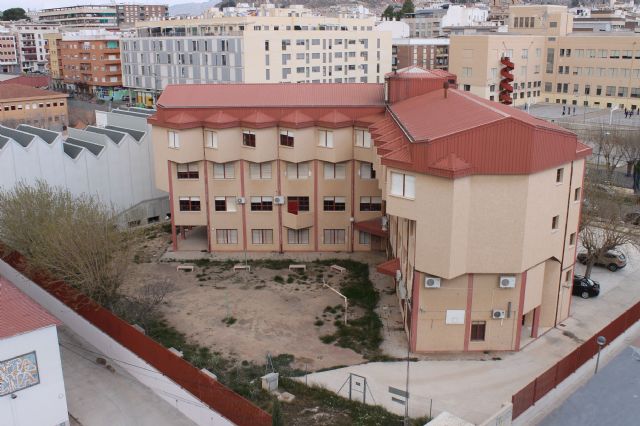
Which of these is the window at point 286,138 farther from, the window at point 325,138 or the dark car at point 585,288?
the dark car at point 585,288

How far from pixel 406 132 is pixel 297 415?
45.0 ft

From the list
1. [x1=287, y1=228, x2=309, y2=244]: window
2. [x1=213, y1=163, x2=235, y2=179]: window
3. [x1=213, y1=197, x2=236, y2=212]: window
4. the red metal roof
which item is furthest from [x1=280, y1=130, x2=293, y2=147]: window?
the red metal roof

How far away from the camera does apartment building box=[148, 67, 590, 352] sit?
26.0 m

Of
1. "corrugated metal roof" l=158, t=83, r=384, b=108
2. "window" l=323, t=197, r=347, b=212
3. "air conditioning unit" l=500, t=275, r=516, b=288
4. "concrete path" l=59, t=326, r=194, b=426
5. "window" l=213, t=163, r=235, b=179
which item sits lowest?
"concrete path" l=59, t=326, r=194, b=426

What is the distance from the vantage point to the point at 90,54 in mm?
121125

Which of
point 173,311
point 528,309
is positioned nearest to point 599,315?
point 528,309

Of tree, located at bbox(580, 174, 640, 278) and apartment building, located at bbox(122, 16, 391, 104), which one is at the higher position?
apartment building, located at bbox(122, 16, 391, 104)

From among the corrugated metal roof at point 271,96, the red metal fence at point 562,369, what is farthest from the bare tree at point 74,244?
the red metal fence at point 562,369

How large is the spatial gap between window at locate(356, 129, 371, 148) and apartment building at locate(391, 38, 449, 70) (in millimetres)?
83559

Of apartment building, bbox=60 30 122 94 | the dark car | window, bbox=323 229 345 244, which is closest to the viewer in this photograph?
the dark car

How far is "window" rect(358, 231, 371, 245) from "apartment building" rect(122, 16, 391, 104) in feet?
176

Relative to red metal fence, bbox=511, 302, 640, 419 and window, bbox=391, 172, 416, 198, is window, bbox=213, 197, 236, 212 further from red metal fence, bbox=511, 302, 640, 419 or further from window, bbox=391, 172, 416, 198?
red metal fence, bbox=511, 302, 640, 419

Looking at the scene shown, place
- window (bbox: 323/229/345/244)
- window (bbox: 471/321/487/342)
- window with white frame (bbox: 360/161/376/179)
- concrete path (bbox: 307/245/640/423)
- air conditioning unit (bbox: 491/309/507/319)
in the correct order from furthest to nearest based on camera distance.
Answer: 1. window (bbox: 323/229/345/244)
2. window with white frame (bbox: 360/161/376/179)
3. window (bbox: 471/321/487/342)
4. air conditioning unit (bbox: 491/309/507/319)
5. concrete path (bbox: 307/245/640/423)

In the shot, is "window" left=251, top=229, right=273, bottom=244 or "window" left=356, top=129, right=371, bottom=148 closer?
"window" left=356, top=129, right=371, bottom=148
